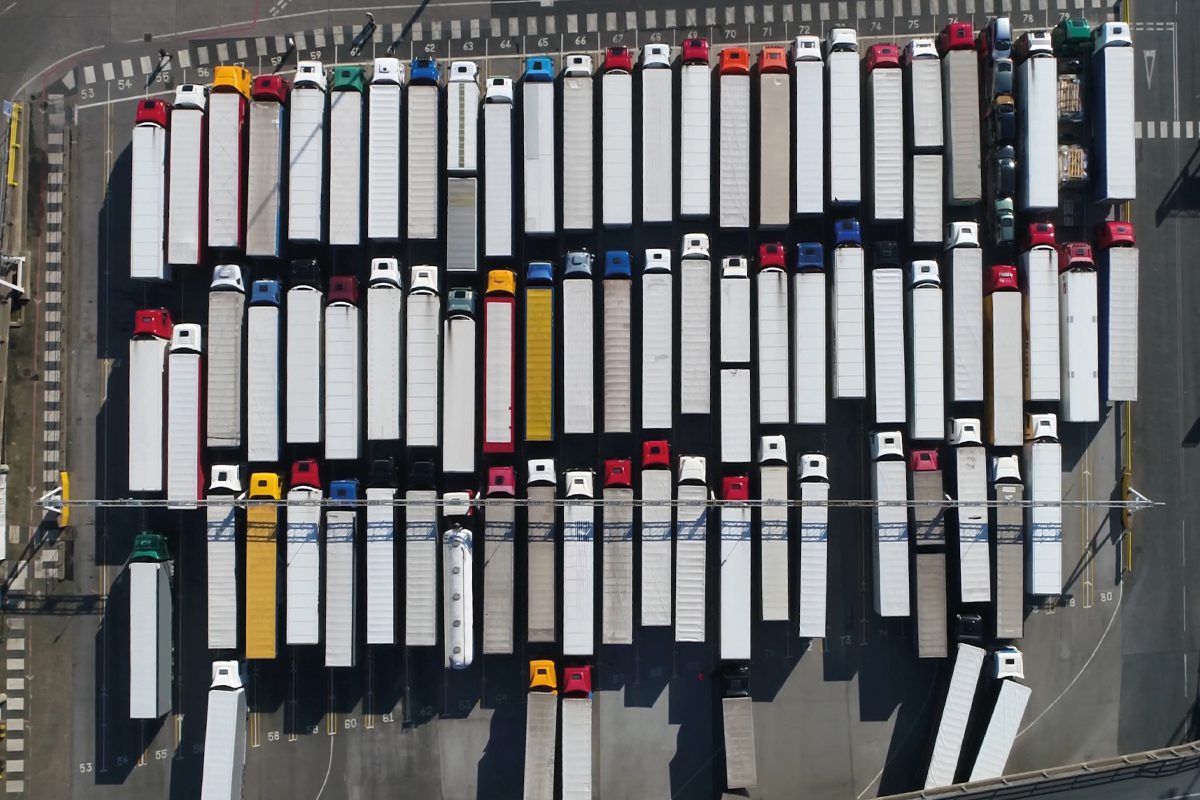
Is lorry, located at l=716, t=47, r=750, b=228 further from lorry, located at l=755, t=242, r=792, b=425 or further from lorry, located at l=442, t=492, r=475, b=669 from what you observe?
lorry, located at l=442, t=492, r=475, b=669

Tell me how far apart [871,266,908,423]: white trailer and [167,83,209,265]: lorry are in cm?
2373

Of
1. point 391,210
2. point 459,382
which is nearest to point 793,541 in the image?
point 459,382

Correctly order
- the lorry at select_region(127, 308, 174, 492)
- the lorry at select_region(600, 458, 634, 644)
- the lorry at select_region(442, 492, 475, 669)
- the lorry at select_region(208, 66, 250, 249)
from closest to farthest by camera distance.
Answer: the lorry at select_region(442, 492, 475, 669) < the lorry at select_region(127, 308, 174, 492) < the lorry at select_region(600, 458, 634, 644) < the lorry at select_region(208, 66, 250, 249)

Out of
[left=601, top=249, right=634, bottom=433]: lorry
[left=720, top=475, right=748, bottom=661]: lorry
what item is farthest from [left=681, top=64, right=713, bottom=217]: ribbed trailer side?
[left=720, top=475, right=748, bottom=661]: lorry

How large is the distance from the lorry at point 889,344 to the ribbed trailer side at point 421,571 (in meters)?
16.0

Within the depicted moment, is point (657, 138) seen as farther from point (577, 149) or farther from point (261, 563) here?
point (261, 563)

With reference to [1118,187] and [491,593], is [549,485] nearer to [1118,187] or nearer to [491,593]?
[491,593]

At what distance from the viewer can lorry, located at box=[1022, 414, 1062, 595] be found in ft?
85.4

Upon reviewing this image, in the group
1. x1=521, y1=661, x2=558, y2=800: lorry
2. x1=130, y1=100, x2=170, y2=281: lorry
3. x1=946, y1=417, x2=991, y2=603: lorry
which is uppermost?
x1=130, y1=100, x2=170, y2=281: lorry

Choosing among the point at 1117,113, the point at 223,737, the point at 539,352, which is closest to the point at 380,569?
the point at 223,737

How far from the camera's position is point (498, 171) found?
1034 inches

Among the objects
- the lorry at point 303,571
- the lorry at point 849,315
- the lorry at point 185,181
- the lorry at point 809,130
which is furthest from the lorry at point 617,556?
the lorry at point 185,181

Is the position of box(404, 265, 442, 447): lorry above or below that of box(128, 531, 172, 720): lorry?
above

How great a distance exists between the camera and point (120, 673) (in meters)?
27.2
